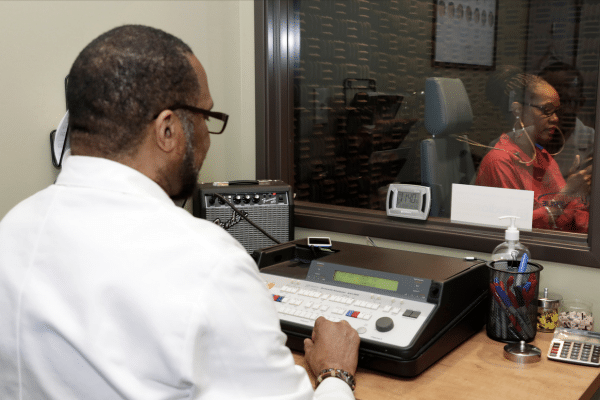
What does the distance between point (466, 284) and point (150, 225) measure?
821 millimetres

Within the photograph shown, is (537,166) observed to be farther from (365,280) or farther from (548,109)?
(365,280)

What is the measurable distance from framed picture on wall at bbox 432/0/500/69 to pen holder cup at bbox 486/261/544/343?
67 cm

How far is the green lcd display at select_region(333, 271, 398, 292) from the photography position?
135 centimetres

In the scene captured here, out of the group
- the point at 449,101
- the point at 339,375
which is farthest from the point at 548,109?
the point at 339,375

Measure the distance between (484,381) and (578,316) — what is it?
1.34 ft

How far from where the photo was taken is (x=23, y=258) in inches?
32.8

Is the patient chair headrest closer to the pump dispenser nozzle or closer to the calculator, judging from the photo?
the pump dispenser nozzle

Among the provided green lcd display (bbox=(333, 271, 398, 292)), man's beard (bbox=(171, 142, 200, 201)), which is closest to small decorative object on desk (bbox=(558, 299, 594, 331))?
green lcd display (bbox=(333, 271, 398, 292))

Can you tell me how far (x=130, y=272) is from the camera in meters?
0.76

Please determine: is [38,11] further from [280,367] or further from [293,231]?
[280,367]

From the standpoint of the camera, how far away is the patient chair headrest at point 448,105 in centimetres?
177

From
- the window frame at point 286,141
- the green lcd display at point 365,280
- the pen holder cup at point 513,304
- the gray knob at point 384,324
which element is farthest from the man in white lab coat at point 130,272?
the window frame at point 286,141

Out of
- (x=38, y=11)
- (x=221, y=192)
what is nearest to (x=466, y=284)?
(x=221, y=192)

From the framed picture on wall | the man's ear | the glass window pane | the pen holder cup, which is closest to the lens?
the man's ear
